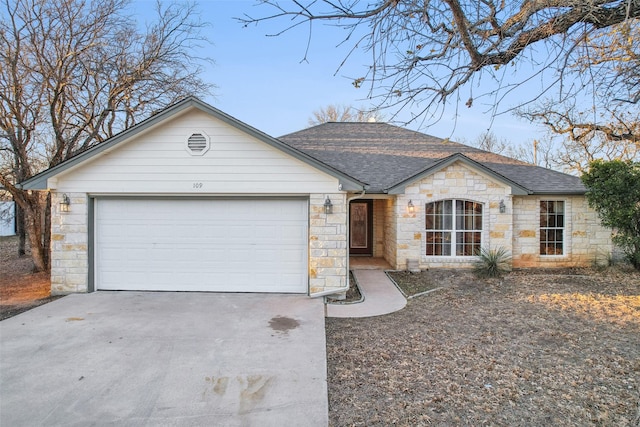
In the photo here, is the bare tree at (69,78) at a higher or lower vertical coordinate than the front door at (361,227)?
higher

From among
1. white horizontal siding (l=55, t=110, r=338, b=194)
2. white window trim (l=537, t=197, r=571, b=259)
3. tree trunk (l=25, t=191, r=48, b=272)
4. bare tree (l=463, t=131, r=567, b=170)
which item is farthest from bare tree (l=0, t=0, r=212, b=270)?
bare tree (l=463, t=131, r=567, b=170)


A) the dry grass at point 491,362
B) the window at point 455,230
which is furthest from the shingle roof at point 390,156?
the dry grass at point 491,362

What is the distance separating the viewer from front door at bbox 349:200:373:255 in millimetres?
14617

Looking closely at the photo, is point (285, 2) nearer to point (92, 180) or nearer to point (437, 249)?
point (92, 180)

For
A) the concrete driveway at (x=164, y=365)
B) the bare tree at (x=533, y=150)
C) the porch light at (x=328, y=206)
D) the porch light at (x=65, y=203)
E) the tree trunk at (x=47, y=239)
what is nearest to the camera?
the concrete driveway at (x=164, y=365)

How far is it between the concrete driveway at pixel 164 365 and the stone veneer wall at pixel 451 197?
499 cm

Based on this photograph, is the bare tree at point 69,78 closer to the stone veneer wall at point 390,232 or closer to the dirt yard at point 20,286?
the dirt yard at point 20,286

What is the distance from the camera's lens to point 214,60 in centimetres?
1366

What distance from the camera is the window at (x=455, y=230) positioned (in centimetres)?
1139

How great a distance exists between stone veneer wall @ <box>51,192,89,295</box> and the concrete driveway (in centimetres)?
100

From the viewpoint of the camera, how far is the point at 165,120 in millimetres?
7855

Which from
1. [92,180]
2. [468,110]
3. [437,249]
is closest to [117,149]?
[92,180]

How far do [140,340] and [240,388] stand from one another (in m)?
2.32

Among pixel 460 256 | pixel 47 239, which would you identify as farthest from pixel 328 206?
pixel 47 239
